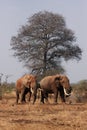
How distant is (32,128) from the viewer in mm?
12484

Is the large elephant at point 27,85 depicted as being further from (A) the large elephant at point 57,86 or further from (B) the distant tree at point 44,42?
(B) the distant tree at point 44,42

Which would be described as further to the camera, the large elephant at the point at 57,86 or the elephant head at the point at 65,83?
the large elephant at the point at 57,86

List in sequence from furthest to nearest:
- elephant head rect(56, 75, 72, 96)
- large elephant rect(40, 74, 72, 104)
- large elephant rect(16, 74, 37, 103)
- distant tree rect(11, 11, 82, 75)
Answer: distant tree rect(11, 11, 82, 75), large elephant rect(16, 74, 37, 103), large elephant rect(40, 74, 72, 104), elephant head rect(56, 75, 72, 96)

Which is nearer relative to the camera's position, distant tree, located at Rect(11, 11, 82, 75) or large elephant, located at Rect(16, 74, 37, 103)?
large elephant, located at Rect(16, 74, 37, 103)

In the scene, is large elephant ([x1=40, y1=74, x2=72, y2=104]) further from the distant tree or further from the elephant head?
the distant tree

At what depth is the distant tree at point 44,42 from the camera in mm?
43844

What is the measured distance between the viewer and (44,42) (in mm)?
44125

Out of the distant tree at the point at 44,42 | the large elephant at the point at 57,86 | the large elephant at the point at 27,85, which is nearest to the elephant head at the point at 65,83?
the large elephant at the point at 57,86

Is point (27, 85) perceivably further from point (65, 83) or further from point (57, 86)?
point (65, 83)

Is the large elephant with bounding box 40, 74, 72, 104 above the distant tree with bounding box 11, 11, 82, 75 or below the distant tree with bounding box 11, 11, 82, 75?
below

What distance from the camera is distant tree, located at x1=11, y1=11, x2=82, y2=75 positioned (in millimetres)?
43844

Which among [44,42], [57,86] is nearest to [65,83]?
[57,86]

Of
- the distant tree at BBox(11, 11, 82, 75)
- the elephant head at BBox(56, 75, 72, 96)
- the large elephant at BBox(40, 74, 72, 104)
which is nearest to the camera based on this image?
the elephant head at BBox(56, 75, 72, 96)

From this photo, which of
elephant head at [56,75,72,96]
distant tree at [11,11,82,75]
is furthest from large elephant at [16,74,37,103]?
distant tree at [11,11,82,75]
